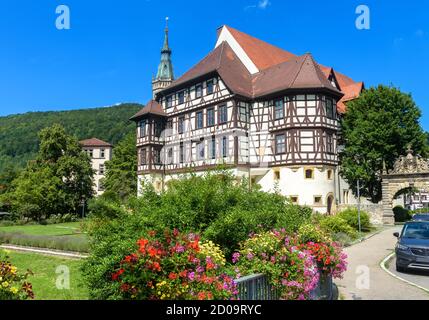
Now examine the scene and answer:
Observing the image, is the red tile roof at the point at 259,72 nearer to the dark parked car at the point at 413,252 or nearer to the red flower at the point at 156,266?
the dark parked car at the point at 413,252

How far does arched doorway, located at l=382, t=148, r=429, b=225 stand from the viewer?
3084cm

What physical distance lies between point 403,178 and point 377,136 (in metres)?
4.25

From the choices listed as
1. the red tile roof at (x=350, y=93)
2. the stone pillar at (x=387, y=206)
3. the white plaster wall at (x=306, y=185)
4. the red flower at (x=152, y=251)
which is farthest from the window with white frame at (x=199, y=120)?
the red flower at (x=152, y=251)

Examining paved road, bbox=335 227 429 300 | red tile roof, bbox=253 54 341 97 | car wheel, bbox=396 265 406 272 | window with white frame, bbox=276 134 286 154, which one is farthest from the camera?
window with white frame, bbox=276 134 286 154

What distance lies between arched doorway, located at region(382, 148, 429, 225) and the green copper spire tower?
44.8 metres

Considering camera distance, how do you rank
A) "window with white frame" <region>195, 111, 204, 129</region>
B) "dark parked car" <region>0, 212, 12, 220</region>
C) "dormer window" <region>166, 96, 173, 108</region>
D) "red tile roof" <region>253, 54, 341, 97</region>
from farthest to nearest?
"dark parked car" <region>0, 212, 12, 220</region> < "dormer window" <region>166, 96, 173, 108</region> < "window with white frame" <region>195, 111, 204, 129</region> < "red tile roof" <region>253, 54, 341, 97</region>

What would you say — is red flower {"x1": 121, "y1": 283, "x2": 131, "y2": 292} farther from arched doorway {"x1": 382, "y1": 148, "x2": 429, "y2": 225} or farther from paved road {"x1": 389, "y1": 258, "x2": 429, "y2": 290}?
arched doorway {"x1": 382, "y1": 148, "x2": 429, "y2": 225}

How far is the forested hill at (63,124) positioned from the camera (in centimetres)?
9444

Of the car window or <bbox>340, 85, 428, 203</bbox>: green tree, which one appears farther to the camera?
<bbox>340, 85, 428, 203</bbox>: green tree

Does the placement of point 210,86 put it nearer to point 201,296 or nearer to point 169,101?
point 169,101

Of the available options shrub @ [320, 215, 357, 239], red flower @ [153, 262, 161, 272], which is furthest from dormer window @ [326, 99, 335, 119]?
red flower @ [153, 262, 161, 272]

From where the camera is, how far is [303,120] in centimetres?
3077
